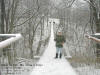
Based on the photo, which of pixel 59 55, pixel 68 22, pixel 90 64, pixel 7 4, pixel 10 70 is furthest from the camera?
pixel 68 22

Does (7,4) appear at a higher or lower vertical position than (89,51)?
higher

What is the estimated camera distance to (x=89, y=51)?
701 centimetres

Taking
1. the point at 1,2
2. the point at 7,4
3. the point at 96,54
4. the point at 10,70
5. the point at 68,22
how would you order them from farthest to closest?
the point at 68,22 → the point at 7,4 → the point at 1,2 → the point at 96,54 → the point at 10,70

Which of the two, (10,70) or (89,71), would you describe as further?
(89,71)

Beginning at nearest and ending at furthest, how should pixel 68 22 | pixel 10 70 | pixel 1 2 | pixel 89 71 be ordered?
1. pixel 10 70
2. pixel 89 71
3. pixel 1 2
4. pixel 68 22

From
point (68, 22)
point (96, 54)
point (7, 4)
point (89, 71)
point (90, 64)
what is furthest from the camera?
point (68, 22)

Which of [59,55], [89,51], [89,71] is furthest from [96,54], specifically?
[59,55]

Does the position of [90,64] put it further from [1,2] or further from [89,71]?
[1,2]

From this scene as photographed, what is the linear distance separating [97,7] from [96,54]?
11.9 metres

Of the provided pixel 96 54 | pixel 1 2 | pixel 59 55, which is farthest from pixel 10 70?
pixel 1 2

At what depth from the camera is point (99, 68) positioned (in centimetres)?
558

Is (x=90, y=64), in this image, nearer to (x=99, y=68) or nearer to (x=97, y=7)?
(x=99, y=68)

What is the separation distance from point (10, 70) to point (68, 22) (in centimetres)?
4109

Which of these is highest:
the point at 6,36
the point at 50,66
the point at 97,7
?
the point at 97,7
